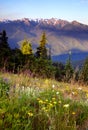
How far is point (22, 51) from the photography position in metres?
64.9

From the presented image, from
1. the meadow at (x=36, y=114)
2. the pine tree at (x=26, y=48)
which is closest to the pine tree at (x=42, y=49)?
the pine tree at (x=26, y=48)

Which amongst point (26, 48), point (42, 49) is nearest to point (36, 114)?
point (26, 48)

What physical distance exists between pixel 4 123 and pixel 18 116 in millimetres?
286

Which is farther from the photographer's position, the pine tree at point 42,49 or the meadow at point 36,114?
the pine tree at point 42,49

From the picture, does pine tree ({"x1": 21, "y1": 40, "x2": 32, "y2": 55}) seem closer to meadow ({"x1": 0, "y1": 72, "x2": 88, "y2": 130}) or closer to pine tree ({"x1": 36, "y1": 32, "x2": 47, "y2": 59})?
pine tree ({"x1": 36, "y1": 32, "x2": 47, "y2": 59})

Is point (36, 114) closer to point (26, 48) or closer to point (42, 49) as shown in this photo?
point (26, 48)

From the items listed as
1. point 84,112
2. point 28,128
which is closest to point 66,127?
point 28,128

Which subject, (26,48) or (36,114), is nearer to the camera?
(36,114)

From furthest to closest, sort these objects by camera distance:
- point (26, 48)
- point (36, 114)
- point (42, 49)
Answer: point (42, 49) → point (26, 48) → point (36, 114)

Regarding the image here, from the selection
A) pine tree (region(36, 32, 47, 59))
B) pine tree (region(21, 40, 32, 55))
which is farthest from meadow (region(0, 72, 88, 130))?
pine tree (region(36, 32, 47, 59))

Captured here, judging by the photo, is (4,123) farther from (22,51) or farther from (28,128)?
(22,51)

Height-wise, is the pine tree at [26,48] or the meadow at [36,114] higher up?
the meadow at [36,114]

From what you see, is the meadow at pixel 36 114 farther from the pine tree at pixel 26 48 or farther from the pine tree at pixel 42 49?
the pine tree at pixel 42 49

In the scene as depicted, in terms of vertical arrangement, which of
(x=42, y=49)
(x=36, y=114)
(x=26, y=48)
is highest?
(x=36, y=114)
